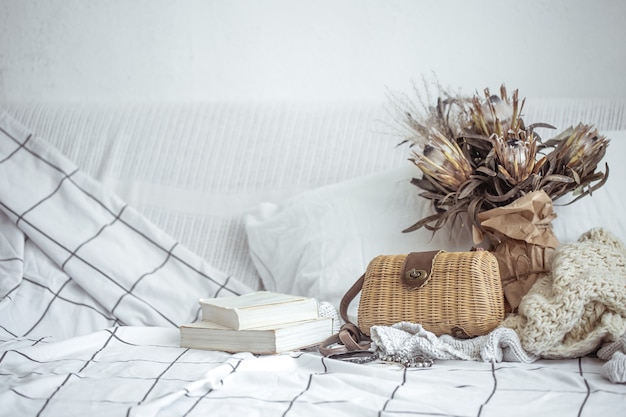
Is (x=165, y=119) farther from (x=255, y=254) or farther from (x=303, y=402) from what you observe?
(x=303, y=402)

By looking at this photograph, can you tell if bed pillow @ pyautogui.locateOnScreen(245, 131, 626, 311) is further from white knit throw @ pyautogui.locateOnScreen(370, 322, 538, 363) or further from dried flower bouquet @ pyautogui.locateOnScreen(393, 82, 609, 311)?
white knit throw @ pyautogui.locateOnScreen(370, 322, 538, 363)

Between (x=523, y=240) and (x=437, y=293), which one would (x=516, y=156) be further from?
(x=437, y=293)

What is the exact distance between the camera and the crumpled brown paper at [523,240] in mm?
1254

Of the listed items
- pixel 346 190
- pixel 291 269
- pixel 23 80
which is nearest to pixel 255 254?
pixel 291 269

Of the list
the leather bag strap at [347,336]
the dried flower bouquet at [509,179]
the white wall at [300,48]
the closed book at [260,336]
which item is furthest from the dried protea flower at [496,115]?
the white wall at [300,48]

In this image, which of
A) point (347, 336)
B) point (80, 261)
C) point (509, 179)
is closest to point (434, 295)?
point (347, 336)

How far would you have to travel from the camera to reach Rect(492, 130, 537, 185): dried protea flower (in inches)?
49.1

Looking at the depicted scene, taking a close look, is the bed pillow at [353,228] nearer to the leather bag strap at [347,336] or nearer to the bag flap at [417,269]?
the leather bag strap at [347,336]

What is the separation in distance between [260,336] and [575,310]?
0.51 m

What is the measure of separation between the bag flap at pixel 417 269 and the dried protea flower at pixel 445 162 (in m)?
0.18

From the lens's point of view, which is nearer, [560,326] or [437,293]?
[560,326]

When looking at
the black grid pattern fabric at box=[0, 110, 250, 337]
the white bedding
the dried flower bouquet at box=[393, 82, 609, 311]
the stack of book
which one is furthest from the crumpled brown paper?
the black grid pattern fabric at box=[0, 110, 250, 337]

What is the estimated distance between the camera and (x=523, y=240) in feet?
4.20

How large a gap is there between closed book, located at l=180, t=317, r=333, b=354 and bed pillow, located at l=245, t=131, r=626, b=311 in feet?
0.61
